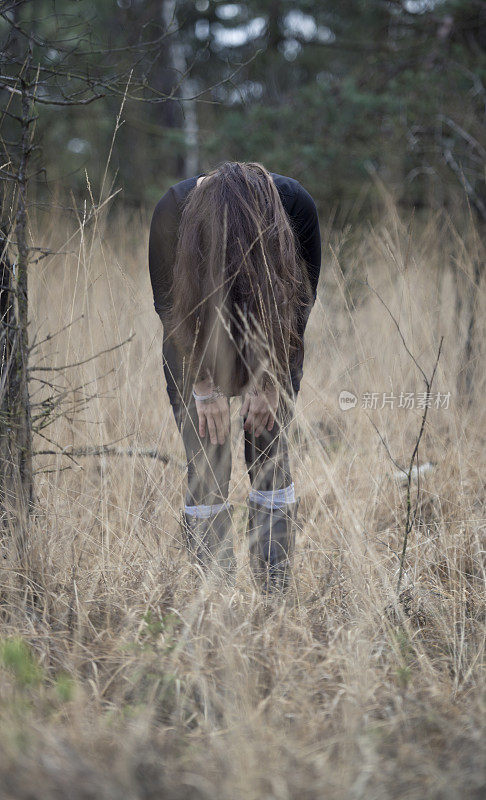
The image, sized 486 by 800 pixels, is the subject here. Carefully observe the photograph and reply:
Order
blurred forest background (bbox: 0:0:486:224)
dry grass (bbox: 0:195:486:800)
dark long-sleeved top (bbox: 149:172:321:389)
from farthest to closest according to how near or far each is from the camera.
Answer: blurred forest background (bbox: 0:0:486:224)
dark long-sleeved top (bbox: 149:172:321:389)
dry grass (bbox: 0:195:486:800)

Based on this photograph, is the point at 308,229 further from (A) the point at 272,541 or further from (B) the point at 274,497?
(A) the point at 272,541

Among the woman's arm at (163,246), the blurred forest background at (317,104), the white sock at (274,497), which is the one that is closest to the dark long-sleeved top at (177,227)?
the woman's arm at (163,246)

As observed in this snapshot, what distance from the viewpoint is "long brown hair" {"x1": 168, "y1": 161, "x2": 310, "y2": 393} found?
141cm

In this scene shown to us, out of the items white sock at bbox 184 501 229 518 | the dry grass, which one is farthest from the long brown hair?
white sock at bbox 184 501 229 518

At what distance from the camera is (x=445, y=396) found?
2.59 meters

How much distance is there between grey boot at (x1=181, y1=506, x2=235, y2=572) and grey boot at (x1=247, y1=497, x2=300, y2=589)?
0.07m

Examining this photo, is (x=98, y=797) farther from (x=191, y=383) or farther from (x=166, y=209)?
(x=166, y=209)

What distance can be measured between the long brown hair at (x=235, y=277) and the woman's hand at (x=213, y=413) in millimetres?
44

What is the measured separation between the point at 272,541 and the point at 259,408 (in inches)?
16.3

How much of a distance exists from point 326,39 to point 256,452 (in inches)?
276

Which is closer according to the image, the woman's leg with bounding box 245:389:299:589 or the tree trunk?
the tree trunk

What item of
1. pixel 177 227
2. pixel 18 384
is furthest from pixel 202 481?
pixel 177 227

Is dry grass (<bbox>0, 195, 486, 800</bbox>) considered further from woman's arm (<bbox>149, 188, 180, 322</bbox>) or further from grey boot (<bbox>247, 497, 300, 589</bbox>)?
woman's arm (<bbox>149, 188, 180, 322</bbox>)

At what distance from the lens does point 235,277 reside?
1466 millimetres
